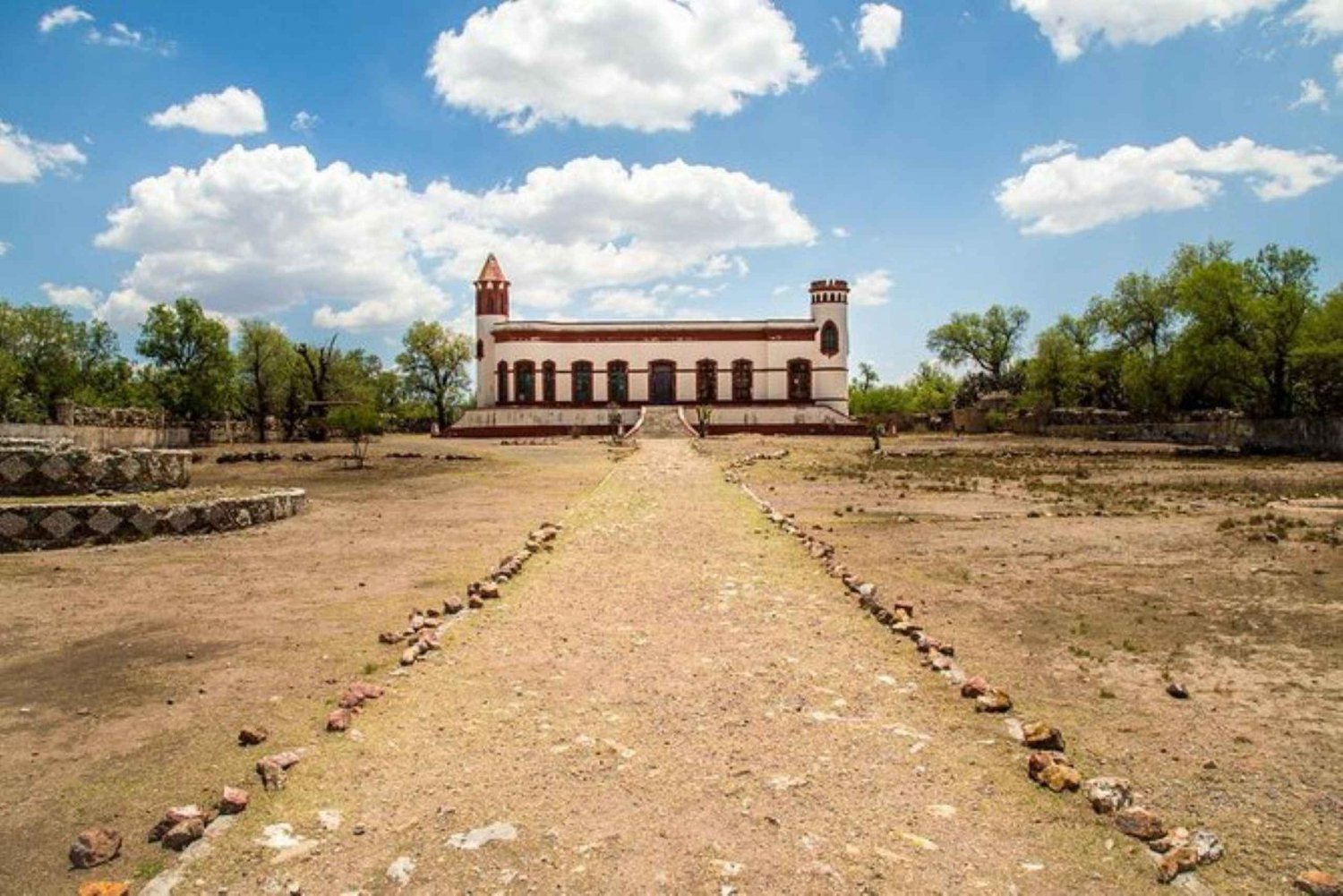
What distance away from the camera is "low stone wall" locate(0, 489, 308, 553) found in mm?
13922

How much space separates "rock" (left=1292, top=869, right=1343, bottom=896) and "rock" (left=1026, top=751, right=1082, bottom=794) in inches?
43.1

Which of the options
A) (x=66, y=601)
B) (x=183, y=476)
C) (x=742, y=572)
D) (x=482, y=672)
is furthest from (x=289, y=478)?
(x=482, y=672)

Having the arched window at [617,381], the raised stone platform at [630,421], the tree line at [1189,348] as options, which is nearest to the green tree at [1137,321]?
the tree line at [1189,348]

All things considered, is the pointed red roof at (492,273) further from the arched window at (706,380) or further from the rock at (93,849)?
the rock at (93,849)

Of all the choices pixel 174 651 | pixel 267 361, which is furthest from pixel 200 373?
pixel 174 651

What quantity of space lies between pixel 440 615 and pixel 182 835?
15.0 ft

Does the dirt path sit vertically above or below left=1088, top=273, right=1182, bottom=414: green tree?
below

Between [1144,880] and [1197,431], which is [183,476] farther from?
[1197,431]

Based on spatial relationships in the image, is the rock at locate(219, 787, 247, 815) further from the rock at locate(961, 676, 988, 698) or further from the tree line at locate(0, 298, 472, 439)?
the tree line at locate(0, 298, 472, 439)

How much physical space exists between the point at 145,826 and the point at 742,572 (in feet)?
24.8

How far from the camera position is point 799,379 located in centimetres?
7138

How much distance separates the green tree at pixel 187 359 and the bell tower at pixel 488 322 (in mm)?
19062

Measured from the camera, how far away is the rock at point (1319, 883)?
12.7ft

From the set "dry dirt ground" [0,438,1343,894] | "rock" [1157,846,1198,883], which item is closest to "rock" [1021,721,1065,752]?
"dry dirt ground" [0,438,1343,894]
